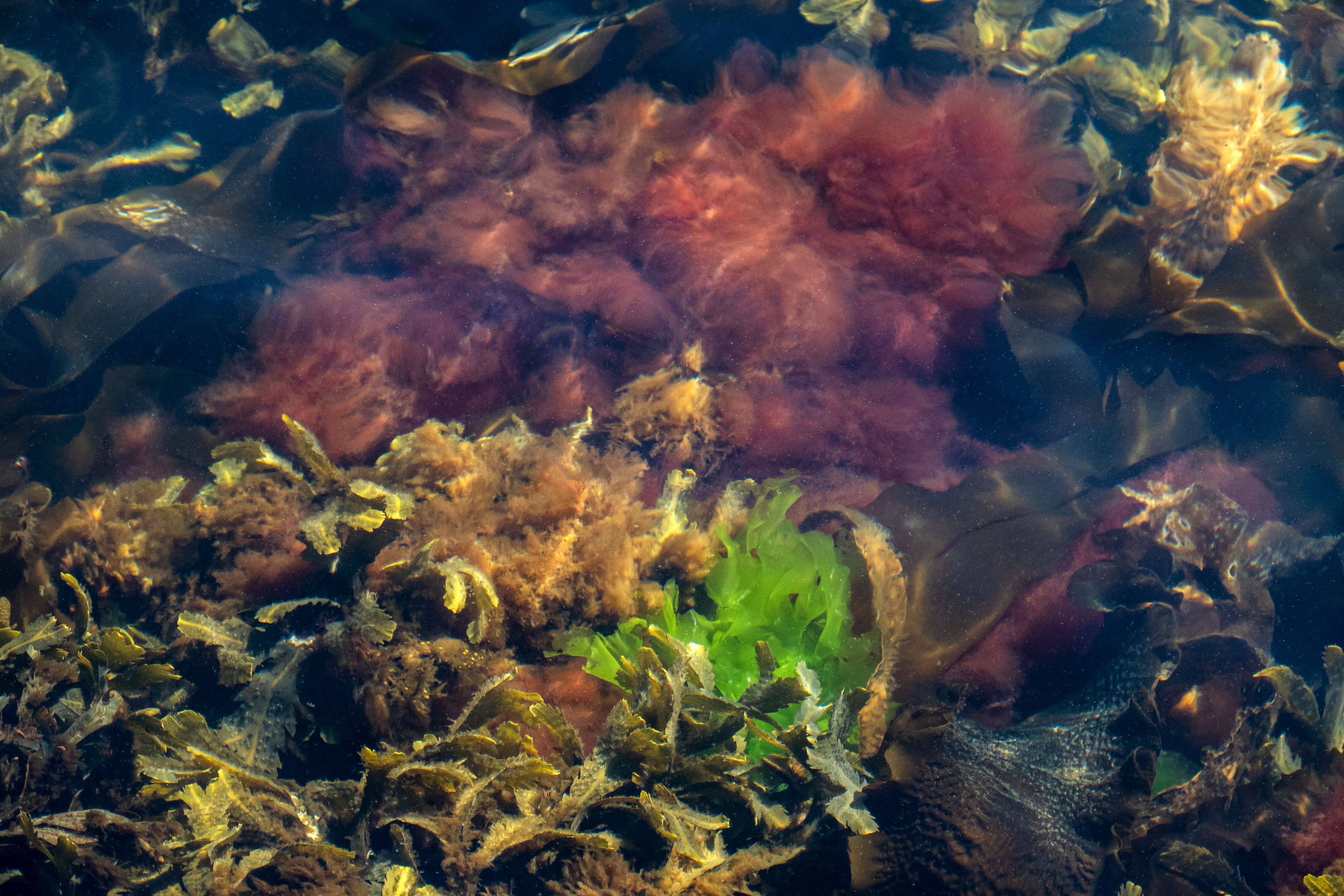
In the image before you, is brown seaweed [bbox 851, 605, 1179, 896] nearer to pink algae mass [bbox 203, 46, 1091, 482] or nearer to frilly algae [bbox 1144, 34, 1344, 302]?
pink algae mass [bbox 203, 46, 1091, 482]

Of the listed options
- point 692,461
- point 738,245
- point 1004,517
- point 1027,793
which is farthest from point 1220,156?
point 1027,793

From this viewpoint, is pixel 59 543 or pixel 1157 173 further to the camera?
pixel 1157 173

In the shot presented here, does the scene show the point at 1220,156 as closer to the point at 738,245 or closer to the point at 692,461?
the point at 738,245

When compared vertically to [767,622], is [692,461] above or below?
above

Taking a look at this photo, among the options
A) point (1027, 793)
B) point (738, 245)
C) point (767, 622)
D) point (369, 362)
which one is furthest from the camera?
point (738, 245)

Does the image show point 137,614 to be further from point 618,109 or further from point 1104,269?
point 1104,269

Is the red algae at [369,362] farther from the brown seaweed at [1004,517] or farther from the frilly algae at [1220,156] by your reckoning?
the frilly algae at [1220,156]

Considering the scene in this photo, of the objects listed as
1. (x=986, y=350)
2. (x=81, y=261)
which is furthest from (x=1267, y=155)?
(x=81, y=261)
